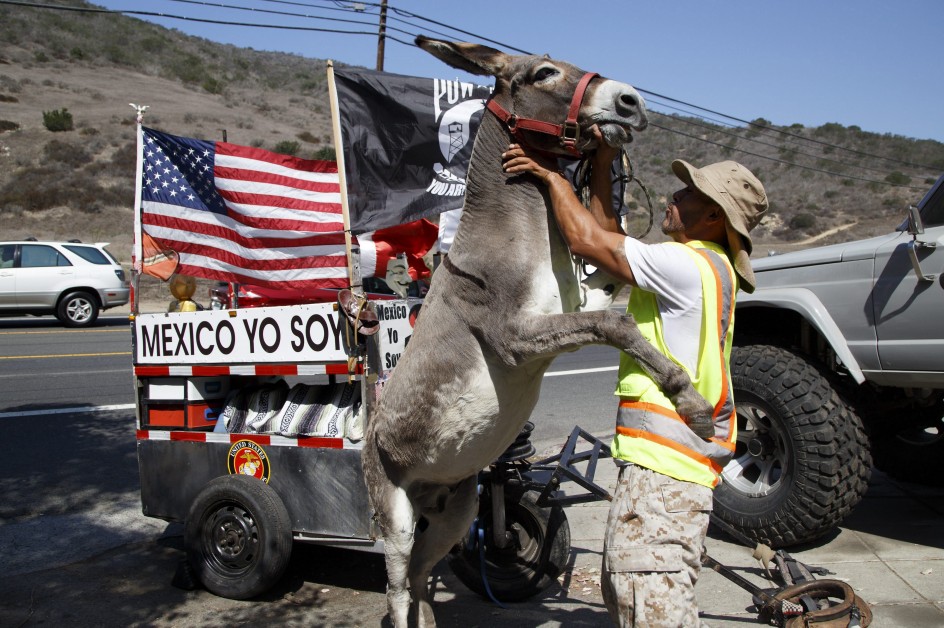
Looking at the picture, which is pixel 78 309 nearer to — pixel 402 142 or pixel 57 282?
pixel 57 282

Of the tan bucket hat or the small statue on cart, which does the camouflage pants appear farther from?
the small statue on cart

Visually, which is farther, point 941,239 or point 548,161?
point 941,239

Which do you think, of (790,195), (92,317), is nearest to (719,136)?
(790,195)

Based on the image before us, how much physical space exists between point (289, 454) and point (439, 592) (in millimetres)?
1328

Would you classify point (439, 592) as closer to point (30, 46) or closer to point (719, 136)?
point (719, 136)

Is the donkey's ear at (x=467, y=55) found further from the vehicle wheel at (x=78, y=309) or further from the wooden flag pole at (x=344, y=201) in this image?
the vehicle wheel at (x=78, y=309)

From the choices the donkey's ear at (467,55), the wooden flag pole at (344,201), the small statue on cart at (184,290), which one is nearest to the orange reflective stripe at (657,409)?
the donkey's ear at (467,55)

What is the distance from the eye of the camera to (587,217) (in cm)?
280

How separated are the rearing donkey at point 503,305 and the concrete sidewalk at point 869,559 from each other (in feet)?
5.98

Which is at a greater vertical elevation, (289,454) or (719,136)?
(719,136)

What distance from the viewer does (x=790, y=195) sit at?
53.4 meters

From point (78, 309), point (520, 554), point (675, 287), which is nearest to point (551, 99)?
point (675, 287)

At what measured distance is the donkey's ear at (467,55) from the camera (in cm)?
310

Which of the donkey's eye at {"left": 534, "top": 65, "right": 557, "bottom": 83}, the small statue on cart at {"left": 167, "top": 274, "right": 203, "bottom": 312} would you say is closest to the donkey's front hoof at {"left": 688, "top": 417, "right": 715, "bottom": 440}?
the donkey's eye at {"left": 534, "top": 65, "right": 557, "bottom": 83}
